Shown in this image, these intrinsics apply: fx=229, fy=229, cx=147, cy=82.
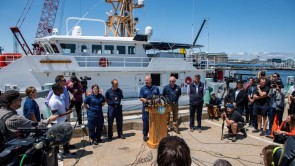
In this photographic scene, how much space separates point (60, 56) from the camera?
37.1ft

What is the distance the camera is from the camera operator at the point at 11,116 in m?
2.95

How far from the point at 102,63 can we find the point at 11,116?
375 inches

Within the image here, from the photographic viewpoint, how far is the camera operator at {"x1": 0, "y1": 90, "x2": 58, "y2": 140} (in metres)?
2.95

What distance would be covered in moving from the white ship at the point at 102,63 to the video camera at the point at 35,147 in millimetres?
7594

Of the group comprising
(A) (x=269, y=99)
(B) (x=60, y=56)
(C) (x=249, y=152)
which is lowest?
(C) (x=249, y=152)

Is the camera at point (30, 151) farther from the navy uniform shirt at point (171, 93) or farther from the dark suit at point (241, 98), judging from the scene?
the dark suit at point (241, 98)

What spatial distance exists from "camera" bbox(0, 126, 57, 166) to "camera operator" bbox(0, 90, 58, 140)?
0.53 meters

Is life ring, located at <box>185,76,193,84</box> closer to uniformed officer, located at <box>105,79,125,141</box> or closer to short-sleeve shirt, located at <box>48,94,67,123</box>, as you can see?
uniformed officer, located at <box>105,79,125,141</box>

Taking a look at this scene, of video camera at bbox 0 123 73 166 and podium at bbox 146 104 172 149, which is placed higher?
video camera at bbox 0 123 73 166

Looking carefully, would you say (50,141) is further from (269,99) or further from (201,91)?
(269,99)

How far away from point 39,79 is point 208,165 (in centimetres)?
910

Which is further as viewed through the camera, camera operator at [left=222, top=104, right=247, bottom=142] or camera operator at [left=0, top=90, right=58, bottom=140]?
camera operator at [left=222, top=104, right=247, bottom=142]

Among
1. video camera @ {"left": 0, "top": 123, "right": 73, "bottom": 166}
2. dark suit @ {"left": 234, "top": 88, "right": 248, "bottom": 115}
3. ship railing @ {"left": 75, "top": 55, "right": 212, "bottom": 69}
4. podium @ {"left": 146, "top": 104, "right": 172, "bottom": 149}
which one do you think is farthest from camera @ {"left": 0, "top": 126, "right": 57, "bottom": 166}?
ship railing @ {"left": 75, "top": 55, "right": 212, "bottom": 69}

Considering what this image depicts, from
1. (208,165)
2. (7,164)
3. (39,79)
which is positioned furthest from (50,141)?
(39,79)
